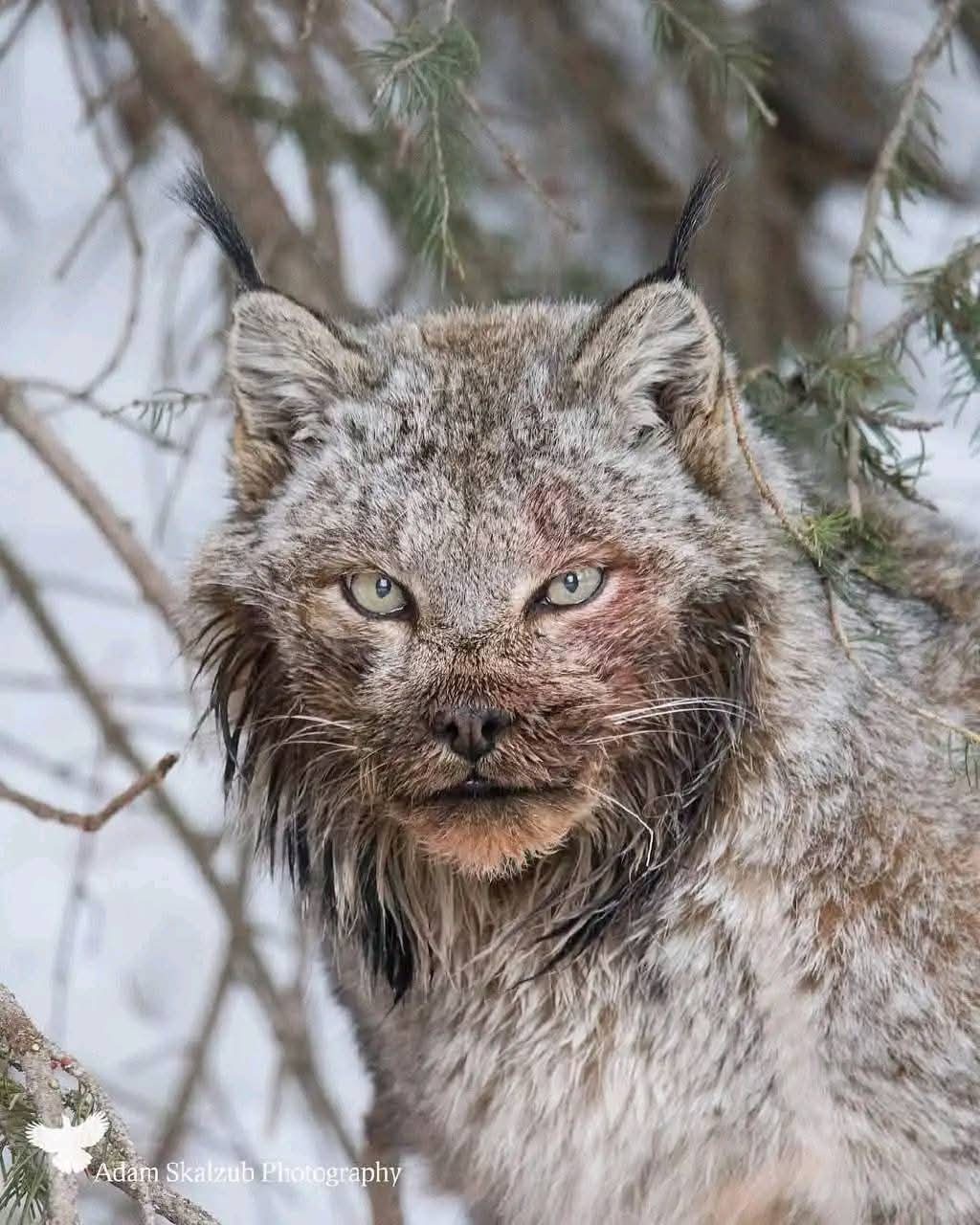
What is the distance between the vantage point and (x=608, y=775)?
332cm

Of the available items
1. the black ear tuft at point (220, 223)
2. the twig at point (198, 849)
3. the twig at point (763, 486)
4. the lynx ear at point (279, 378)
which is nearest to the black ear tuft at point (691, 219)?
the twig at point (763, 486)

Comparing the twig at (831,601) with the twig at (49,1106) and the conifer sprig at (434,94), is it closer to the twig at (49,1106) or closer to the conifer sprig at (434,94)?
the conifer sprig at (434,94)

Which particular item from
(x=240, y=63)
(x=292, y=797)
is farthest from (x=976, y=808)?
(x=240, y=63)

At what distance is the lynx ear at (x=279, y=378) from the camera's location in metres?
3.43

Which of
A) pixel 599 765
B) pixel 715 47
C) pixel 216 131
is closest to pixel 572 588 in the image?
pixel 599 765

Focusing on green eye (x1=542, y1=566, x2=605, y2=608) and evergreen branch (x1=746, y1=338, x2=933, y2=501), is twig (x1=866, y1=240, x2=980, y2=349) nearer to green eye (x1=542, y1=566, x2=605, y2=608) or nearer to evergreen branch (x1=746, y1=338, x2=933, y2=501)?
evergreen branch (x1=746, y1=338, x2=933, y2=501)

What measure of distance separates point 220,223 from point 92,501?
0.79 metres

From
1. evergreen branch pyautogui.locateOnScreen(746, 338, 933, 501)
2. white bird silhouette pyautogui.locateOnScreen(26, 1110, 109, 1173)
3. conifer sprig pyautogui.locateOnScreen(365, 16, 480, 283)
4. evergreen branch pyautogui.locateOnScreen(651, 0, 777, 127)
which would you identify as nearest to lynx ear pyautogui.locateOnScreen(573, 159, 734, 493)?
evergreen branch pyautogui.locateOnScreen(746, 338, 933, 501)

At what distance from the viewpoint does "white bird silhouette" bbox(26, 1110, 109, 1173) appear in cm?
250

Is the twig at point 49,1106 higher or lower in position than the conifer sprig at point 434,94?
lower

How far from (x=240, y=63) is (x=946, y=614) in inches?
95.8

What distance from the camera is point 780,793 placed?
134 inches

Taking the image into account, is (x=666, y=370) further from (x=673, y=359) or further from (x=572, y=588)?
(x=572, y=588)

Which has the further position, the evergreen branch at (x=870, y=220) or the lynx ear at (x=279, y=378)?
the evergreen branch at (x=870, y=220)
